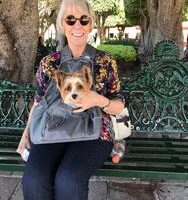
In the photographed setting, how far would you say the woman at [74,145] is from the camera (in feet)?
11.1

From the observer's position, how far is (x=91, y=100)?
3.54 meters

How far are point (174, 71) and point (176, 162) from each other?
3.04 ft

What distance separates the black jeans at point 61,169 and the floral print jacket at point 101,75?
33cm

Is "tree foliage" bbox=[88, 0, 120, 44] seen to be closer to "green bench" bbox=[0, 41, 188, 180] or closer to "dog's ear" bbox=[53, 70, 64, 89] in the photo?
"green bench" bbox=[0, 41, 188, 180]

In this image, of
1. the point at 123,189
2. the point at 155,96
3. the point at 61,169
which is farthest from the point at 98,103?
the point at 123,189

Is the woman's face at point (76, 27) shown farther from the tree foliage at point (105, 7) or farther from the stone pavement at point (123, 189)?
the tree foliage at point (105, 7)

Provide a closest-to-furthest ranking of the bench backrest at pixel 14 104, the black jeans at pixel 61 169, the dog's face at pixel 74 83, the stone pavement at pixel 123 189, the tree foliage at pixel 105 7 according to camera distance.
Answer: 1. the black jeans at pixel 61 169
2. the dog's face at pixel 74 83
3. the stone pavement at pixel 123 189
4. the bench backrest at pixel 14 104
5. the tree foliage at pixel 105 7

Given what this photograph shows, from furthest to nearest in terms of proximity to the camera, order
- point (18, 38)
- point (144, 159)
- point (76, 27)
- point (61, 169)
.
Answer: point (18, 38)
point (144, 159)
point (76, 27)
point (61, 169)

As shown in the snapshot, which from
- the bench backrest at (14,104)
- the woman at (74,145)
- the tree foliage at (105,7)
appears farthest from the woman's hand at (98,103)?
the tree foliage at (105,7)

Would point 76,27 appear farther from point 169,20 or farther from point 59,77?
point 169,20

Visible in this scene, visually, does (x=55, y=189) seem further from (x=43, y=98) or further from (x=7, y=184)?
(x=7, y=184)

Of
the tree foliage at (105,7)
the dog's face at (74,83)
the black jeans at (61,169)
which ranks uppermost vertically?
the dog's face at (74,83)

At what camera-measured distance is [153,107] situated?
492cm

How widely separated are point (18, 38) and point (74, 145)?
2.93 m
